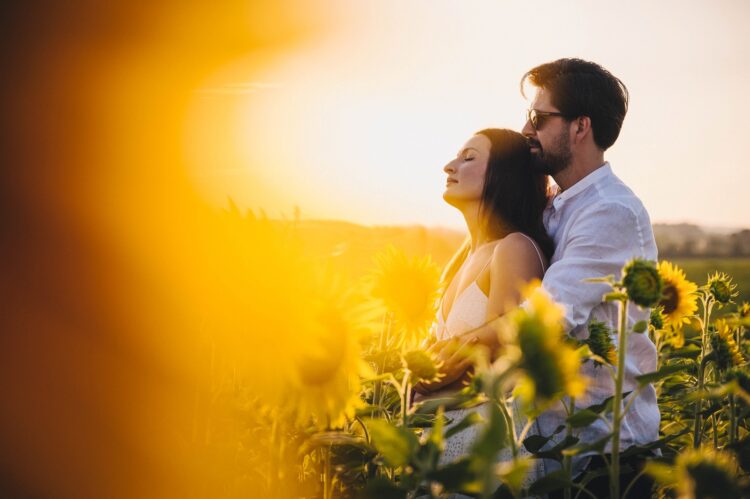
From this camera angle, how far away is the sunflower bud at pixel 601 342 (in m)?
1.95

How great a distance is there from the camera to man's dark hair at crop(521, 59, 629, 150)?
314cm

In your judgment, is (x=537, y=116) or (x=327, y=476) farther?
(x=537, y=116)

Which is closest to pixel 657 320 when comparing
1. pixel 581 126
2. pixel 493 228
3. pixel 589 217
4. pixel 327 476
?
pixel 589 217

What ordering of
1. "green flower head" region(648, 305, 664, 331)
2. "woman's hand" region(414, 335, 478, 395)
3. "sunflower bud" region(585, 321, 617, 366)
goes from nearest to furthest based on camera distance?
"sunflower bud" region(585, 321, 617, 366), "woman's hand" region(414, 335, 478, 395), "green flower head" region(648, 305, 664, 331)

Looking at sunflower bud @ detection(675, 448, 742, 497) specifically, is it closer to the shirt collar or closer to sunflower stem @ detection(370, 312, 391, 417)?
sunflower stem @ detection(370, 312, 391, 417)

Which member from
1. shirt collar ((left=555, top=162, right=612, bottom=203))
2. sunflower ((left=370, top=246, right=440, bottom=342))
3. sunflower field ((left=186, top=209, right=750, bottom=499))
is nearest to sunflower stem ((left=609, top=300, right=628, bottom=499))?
sunflower field ((left=186, top=209, right=750, bottom=499))

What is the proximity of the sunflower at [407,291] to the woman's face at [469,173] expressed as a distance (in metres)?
1.26

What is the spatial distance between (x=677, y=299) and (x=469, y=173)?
3.49ft

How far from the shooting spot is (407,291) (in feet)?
6.57

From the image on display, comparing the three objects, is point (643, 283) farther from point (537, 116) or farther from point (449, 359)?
point (537, 116)

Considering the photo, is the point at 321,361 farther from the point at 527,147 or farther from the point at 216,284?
the point at 527,147

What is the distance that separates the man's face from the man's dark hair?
4cm

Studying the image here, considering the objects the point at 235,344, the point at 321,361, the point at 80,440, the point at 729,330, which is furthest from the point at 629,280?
the point at 729,330

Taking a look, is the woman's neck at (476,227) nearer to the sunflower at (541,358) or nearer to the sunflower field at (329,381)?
the sunflower field at (329,381)
